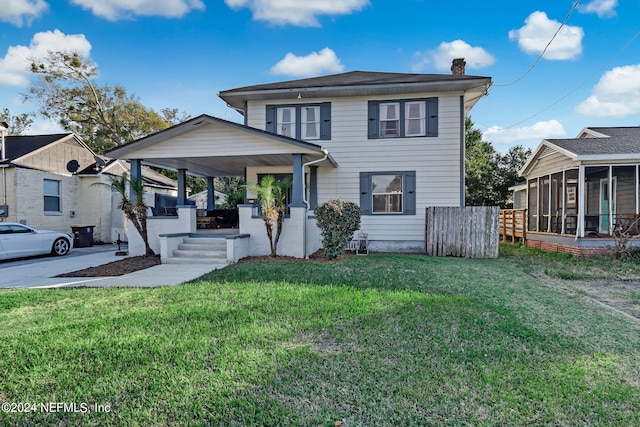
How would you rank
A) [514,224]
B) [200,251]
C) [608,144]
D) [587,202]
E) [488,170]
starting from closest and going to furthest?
[200,251], [608,144], [587,202], [514,224], [488,170]

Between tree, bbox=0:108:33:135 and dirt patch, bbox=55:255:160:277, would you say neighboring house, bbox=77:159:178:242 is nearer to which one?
dirt patch, bbox=55:255:160:277

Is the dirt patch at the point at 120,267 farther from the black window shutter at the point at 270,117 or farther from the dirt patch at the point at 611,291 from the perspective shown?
the dirt patch at the point at 611,291

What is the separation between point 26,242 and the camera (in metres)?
10.6

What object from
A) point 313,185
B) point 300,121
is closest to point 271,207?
point 313,185

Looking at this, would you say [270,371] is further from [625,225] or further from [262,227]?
[625,225]

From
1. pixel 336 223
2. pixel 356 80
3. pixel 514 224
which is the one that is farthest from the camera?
pixel 514 224

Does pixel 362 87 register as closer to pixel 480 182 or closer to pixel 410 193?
pixel 410 193

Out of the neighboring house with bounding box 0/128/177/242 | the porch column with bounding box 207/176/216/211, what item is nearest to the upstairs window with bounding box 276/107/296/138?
the porch column with bounding box 207/176/216/211

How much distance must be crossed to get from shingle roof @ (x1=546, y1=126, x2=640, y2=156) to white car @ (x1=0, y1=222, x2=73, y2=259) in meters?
16.7

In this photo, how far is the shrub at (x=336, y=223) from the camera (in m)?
9.02

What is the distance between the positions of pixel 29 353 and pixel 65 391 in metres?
1.03

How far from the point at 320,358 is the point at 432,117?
1040 centimetres

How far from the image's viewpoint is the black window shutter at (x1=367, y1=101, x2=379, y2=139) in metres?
12.1

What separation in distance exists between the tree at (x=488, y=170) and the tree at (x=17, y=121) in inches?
1355
